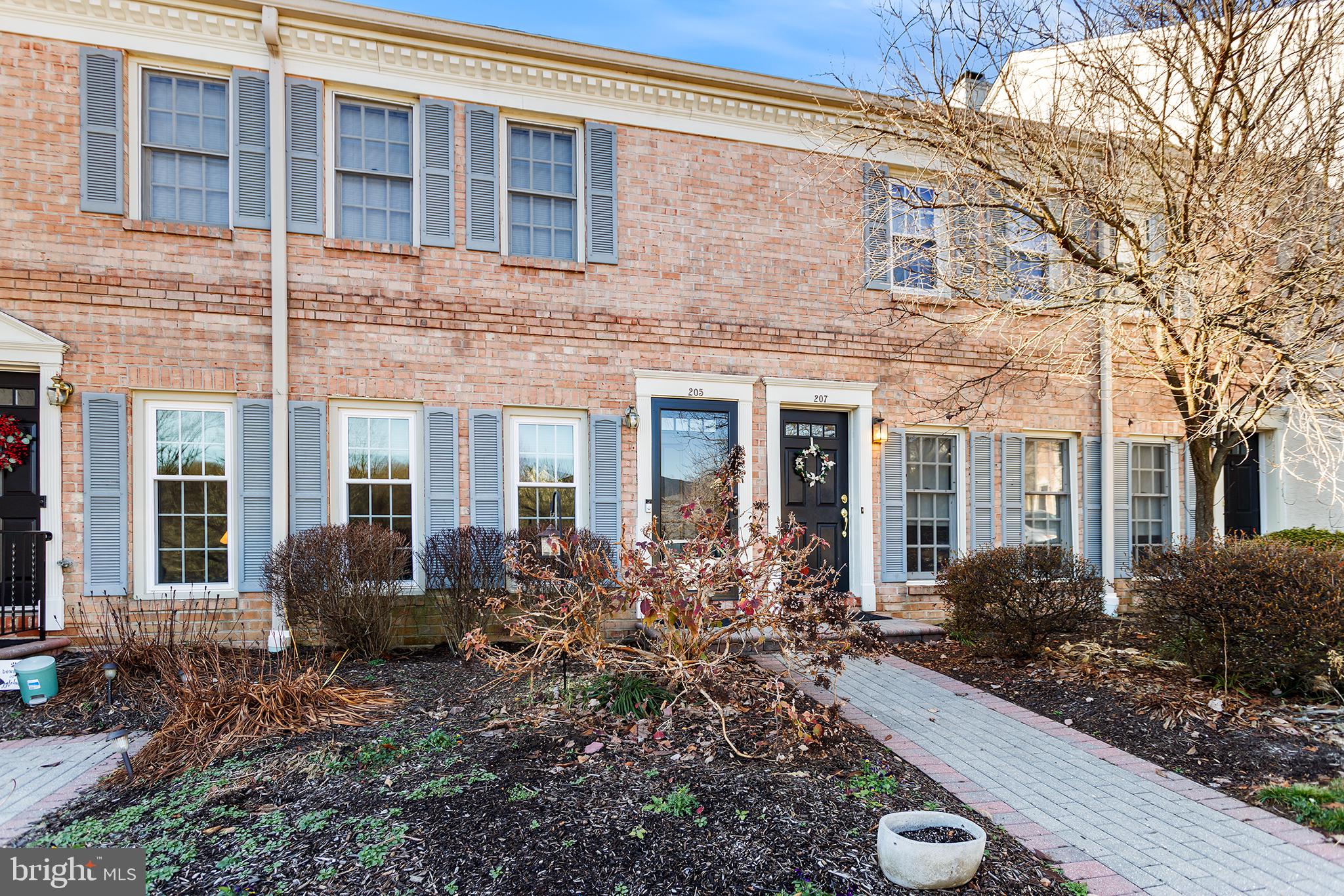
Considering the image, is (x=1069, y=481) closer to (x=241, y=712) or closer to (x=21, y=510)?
(x=241, y=712)

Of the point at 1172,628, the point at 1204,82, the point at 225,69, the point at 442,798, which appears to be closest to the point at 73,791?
the point at 442,798

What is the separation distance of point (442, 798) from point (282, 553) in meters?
3.74

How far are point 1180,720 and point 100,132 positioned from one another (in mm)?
9491

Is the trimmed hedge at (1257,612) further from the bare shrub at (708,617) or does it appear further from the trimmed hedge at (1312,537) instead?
the trimmed hedge at (1312,537)

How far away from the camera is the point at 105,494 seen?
637cm

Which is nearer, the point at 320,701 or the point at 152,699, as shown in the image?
the point at 320,701

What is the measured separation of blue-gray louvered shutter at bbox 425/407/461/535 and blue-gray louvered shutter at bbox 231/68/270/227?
2367mm

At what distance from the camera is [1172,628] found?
5297mm

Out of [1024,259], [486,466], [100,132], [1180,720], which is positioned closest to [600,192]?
[486,466]

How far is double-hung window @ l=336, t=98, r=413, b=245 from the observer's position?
7090 millimetres

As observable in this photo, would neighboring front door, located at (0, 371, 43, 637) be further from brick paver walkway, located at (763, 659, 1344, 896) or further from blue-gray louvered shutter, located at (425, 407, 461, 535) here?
brick paver walkway, located at (763, 659, 1344, 896)

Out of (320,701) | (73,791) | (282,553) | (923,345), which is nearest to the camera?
(73,791)

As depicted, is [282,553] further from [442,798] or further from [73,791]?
[442,798]

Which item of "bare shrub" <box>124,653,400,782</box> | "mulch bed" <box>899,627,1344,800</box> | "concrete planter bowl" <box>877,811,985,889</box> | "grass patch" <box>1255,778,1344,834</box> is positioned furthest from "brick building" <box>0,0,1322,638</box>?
"grass patch" <box>1255,778,1344,834</box>
